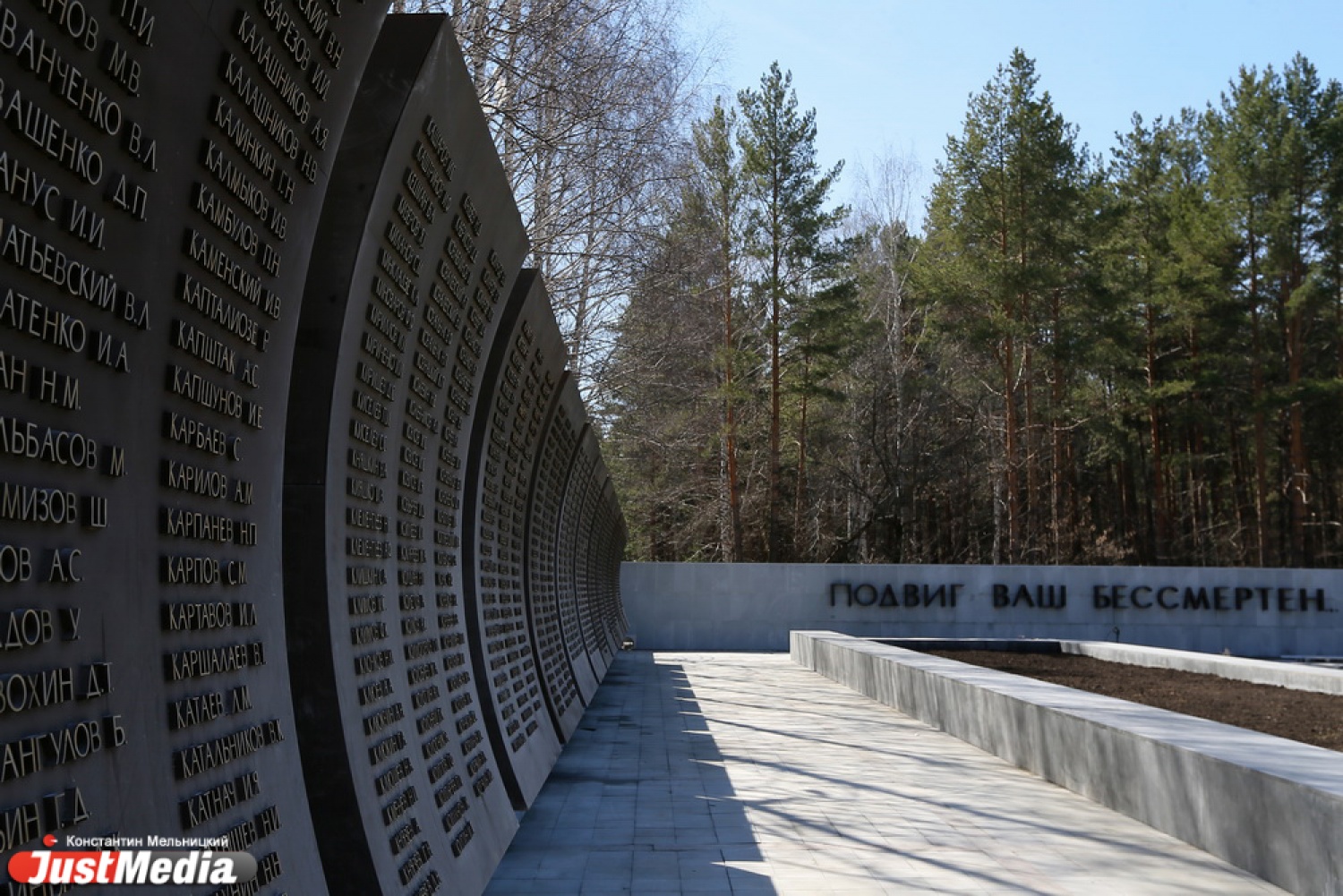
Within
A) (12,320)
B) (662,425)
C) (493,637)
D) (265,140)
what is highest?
(662,425)

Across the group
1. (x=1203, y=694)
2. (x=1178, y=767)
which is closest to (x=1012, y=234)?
(x=1203, y=694)

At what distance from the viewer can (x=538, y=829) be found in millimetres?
8164

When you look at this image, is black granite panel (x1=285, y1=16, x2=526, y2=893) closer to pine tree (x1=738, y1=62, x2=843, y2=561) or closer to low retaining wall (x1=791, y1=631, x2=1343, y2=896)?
low retaining wall (x1=791, y1=631, x2=1343, y2=896)

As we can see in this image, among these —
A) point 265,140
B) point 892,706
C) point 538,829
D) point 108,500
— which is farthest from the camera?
point 892,706

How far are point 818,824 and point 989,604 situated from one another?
70.4 feet

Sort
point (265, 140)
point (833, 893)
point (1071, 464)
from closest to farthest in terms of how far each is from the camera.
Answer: point (265, 140) < point (833, 893) < point (1071, 464)

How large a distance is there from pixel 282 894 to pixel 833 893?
4139 mm

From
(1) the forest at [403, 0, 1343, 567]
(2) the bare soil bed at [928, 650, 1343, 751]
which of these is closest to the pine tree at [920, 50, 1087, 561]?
(1) the forest at [403, 0, 1343, 567]

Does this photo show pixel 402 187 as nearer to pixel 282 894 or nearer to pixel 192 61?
pixel 192 61

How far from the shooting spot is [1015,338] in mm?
36031

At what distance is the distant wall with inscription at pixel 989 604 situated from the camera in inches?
1139

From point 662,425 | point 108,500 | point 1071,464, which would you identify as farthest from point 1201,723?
point 1071,464

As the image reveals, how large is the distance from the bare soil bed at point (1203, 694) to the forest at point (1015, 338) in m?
11.6

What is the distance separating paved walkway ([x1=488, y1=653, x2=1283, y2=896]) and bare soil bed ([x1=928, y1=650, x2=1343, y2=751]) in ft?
7.71
